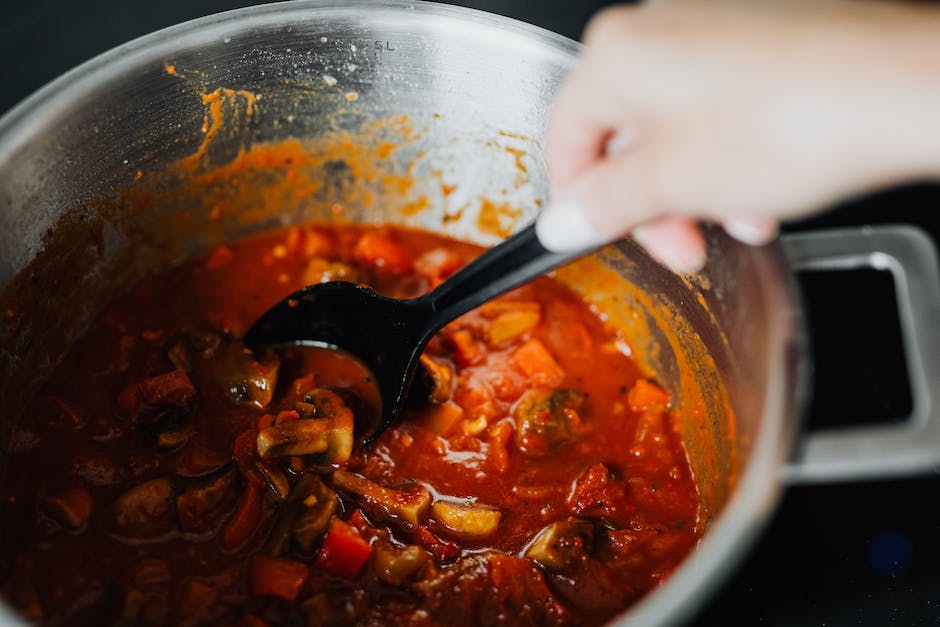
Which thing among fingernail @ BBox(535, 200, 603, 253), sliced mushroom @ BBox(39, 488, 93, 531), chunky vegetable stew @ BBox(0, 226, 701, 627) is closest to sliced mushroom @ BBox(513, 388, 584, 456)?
chunky vegetable stew @ BBox(0, 226, 701, 627)

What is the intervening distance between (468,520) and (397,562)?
9.0 inches

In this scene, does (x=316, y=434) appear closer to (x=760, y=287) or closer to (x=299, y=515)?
(x=299, y=515)

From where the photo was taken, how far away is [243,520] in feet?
7.30

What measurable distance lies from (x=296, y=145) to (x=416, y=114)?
0.41m

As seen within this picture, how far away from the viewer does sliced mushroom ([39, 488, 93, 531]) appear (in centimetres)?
219

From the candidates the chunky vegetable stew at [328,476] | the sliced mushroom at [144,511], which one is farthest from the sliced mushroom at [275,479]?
the sliced mushroom at [144,511]

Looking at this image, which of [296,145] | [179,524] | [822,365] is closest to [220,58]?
[296,145]

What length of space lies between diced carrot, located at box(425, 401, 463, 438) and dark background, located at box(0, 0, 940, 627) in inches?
33.0

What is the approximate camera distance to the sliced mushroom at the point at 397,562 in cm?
217

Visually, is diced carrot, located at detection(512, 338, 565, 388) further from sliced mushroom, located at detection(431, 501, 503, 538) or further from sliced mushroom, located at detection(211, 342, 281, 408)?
sliced mushroom, located at detection(211, 342, 281, 408)

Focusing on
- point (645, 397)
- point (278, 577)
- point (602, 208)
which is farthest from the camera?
point (645, 397)

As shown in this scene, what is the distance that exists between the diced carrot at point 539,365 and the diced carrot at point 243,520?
2.85 feet

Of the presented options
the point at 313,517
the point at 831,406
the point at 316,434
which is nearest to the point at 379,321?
the point at 316,434

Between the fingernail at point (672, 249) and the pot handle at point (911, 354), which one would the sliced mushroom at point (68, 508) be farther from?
the pot handle at point (911, 354)
